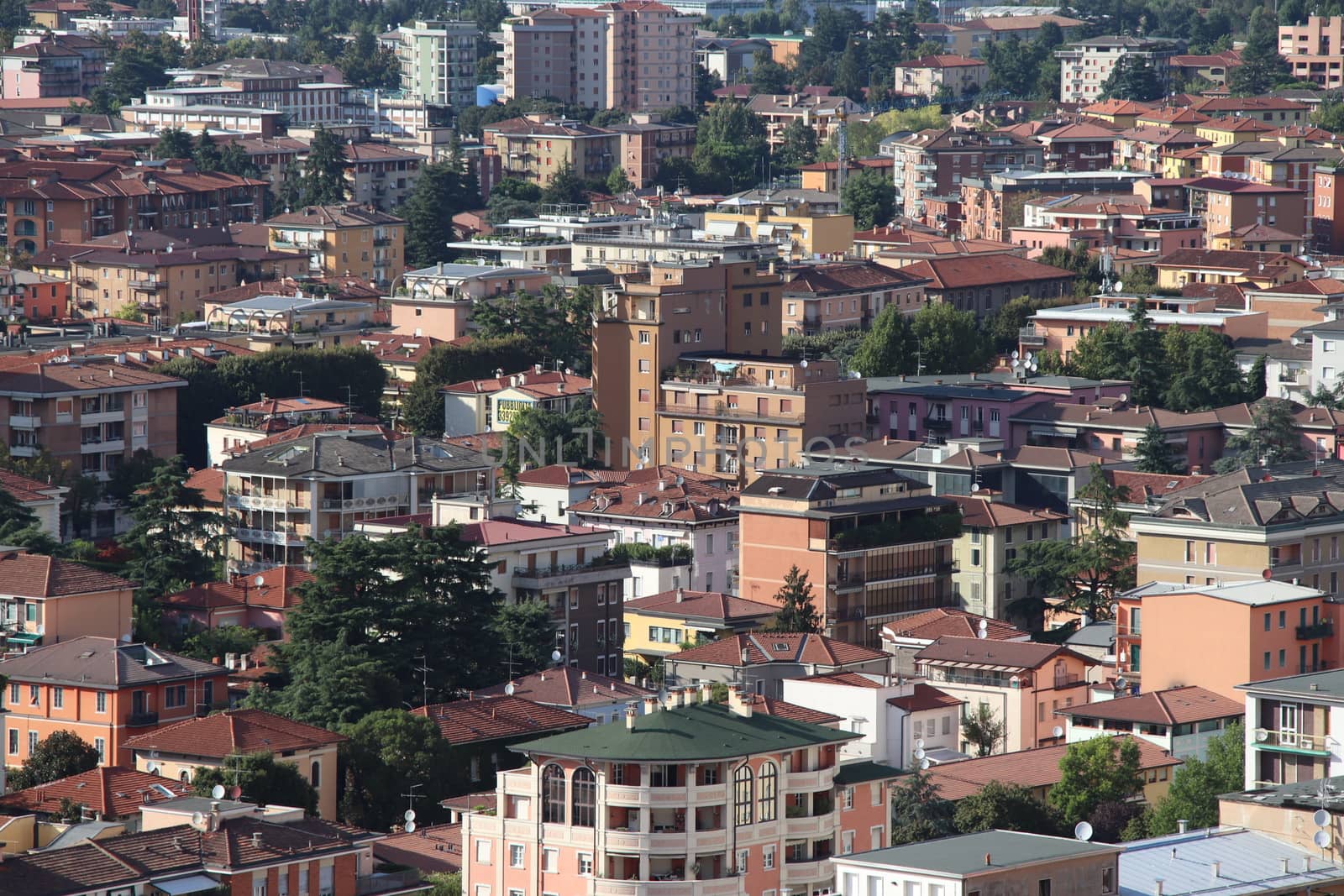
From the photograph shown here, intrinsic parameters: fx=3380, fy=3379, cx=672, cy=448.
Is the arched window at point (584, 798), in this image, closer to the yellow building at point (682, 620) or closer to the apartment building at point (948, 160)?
the yellow building at point (682, 620)

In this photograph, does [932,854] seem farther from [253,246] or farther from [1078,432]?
[253,246]

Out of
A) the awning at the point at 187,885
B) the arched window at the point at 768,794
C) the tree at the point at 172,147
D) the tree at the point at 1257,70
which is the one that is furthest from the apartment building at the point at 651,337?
the tree at the point at 1257,70

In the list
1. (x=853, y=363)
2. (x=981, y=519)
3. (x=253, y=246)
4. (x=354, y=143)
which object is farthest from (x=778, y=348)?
(x=354, y=143)

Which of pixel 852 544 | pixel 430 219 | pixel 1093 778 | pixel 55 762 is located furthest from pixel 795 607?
pixel 430 219

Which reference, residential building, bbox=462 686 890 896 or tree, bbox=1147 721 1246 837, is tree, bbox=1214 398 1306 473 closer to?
tree, bbox=1147 721 1246 837

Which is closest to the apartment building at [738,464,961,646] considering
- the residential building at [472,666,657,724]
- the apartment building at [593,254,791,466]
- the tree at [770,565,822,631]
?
the tree at [770,565,822,631]

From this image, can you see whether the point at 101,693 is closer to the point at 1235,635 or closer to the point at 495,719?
the point at 495,719
